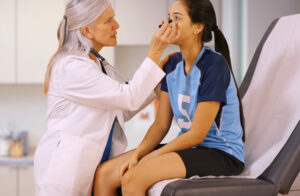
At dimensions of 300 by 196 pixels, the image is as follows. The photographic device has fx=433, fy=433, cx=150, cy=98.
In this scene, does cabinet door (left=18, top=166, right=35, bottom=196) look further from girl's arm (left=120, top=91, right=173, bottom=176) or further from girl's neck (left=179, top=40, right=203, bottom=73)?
girl's neck (left=179, top=40, right=203, bottom=73)

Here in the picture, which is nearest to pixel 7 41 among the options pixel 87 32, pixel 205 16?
pixel 87 32

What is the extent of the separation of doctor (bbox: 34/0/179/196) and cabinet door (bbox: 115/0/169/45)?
5.73ft

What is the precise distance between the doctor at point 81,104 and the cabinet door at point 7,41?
1.80 m

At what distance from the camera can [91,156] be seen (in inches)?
65.2

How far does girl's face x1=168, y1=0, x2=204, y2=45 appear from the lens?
164cm

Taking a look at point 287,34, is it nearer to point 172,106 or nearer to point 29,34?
point 172,106

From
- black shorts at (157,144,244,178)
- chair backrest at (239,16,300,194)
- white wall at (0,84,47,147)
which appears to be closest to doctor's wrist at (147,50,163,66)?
black shorts at (157,144,244,178)

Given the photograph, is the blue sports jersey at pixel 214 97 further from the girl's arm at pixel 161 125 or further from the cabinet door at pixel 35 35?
the cabinet door at pixel 35 35

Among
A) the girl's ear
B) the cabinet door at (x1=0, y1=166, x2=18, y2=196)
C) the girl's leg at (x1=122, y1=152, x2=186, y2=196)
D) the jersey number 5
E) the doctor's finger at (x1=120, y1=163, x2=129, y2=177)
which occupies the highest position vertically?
the girl's ear

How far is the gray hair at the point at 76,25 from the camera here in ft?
5.73

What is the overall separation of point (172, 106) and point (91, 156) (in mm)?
367

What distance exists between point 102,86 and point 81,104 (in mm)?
126

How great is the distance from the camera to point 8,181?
3.36 m

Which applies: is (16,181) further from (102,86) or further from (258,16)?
(258,16)
